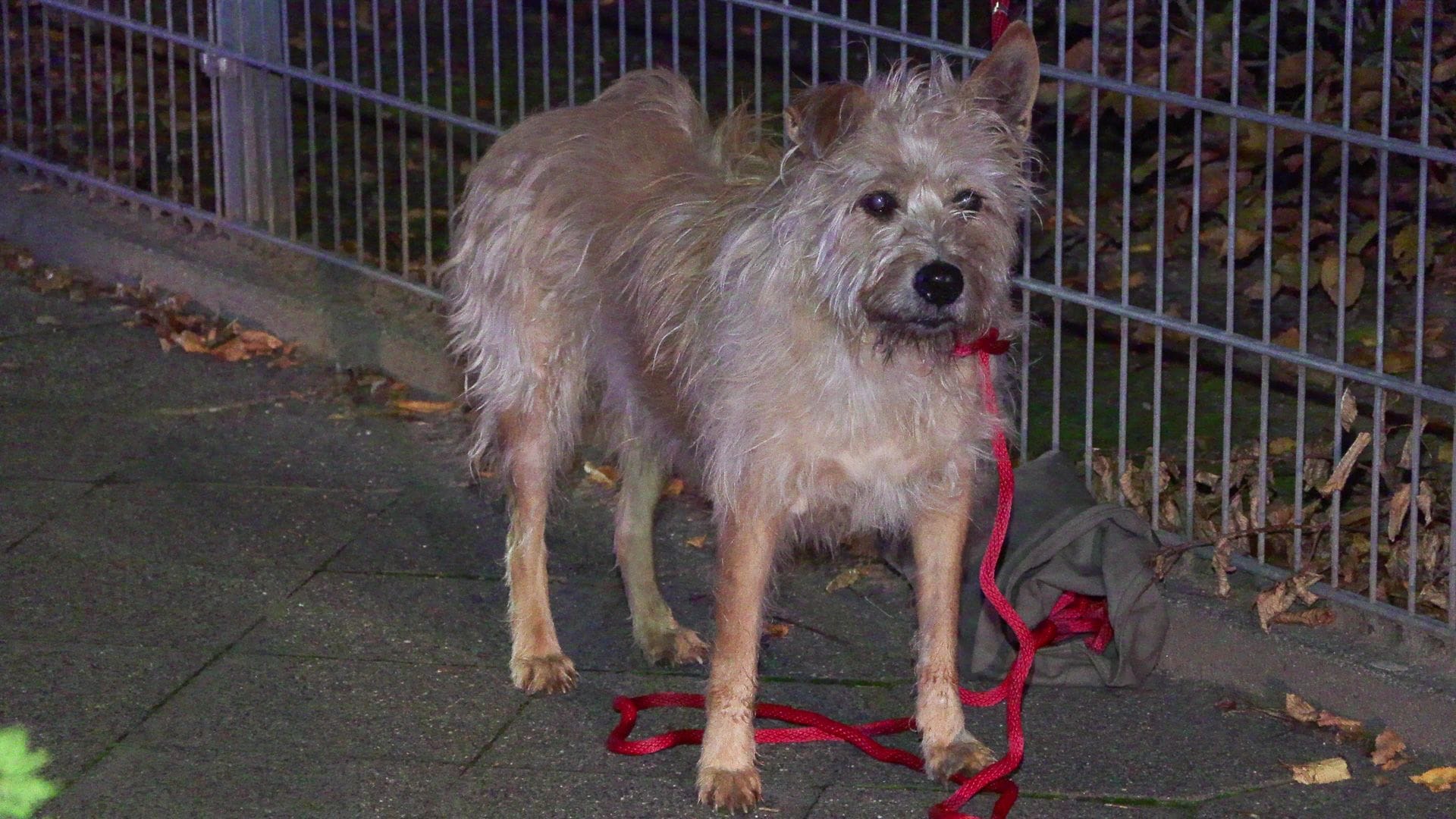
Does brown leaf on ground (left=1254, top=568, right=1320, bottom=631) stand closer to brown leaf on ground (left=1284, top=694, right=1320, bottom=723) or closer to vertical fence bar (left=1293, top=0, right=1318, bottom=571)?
vertical fence bar (left=1293, top=0, right=1318, bottom=571)

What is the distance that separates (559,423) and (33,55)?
18.5 ft

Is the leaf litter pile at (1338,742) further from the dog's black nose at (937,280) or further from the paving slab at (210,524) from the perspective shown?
the paving slab at (210,524)

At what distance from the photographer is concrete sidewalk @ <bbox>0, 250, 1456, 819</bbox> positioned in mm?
4445

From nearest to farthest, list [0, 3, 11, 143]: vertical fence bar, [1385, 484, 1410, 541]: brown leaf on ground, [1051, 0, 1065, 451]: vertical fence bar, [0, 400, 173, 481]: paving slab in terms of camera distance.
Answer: [1385, 484, 1410, 541]: brown leaf on ground → [1051, 0, 1065, 451]: vertical fence bar → [0, 400, 173, 481]: paving slab → [0, 3, 11, 143]: vertical fence bar

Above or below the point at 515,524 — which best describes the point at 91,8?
above

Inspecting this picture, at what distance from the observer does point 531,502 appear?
532cm

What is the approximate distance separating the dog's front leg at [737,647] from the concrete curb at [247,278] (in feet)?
9.60

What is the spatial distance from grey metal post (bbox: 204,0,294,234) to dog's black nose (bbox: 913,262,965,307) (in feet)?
14.4

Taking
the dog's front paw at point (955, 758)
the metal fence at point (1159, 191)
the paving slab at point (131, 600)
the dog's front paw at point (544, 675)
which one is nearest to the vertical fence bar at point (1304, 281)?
the metal fence at point (1159, 191)

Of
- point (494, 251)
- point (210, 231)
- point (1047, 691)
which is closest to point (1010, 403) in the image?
point (1047, 691)

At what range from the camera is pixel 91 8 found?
8383 mm

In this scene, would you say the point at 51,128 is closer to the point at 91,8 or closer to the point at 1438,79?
the point at 91,8

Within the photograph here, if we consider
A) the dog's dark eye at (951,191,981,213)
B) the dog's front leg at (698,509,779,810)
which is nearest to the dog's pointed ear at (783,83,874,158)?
the dog's dark eye at (951,191,981,213)

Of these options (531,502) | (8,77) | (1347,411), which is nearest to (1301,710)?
(1347,411)
